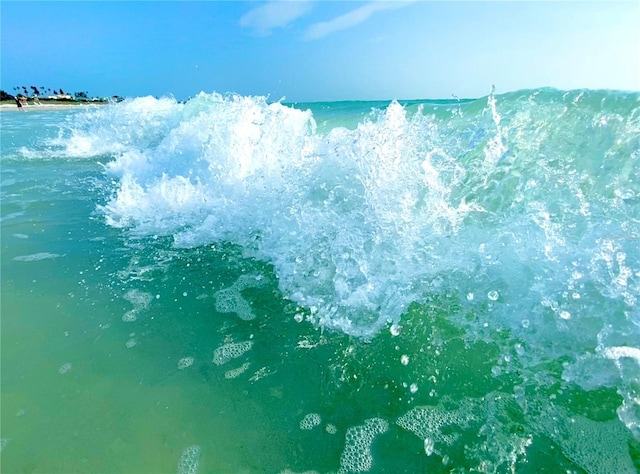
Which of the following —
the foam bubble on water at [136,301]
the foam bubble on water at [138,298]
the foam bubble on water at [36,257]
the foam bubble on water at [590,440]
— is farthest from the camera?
the foam bubble on water at [36,257]

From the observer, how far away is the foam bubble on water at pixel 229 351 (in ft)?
9.05

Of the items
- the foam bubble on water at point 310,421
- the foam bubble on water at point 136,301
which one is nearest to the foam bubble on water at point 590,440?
the foam bubble on water at point 310,421

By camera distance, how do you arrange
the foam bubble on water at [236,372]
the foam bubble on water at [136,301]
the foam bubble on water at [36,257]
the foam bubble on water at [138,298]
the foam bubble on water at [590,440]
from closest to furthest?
the foam bubble on water at [590,440]
the foam bubble on water at [236,372]
the foam bubble on water at [136,301]
the foam bubble on water at [138,298]
the foam bubble on water at [36,257]

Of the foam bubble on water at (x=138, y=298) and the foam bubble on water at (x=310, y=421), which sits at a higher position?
the foam bubble on water at (x=310, y=421)

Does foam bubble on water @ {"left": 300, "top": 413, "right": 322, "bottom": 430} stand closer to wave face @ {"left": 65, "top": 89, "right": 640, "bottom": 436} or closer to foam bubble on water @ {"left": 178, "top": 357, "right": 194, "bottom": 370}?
wave face @ {"left": 65, "top": 89, "right": 640, "bottom": 436}

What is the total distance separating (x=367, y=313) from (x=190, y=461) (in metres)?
1.61

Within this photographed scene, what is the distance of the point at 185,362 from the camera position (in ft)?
8.97

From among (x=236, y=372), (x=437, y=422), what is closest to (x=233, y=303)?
(x=236, y=372)

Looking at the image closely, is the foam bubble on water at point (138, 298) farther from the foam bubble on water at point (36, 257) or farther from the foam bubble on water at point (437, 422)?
the foam bubble on water at point (437, 422)

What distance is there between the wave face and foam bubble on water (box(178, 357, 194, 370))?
103 centimetres

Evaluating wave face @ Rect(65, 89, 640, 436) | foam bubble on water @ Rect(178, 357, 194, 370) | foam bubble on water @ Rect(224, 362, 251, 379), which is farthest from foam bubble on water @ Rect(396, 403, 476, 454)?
foam bubble on water @ Rect(178, 357, 194, 370)

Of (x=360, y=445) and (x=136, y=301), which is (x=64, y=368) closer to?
(x=136, y=301)

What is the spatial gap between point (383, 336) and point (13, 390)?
8.57ft

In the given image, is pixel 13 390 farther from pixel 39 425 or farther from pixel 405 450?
pixel 405 450
